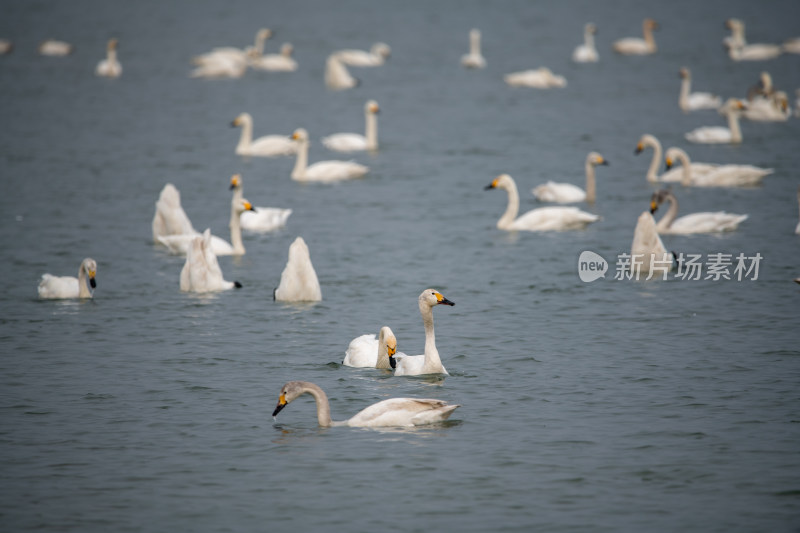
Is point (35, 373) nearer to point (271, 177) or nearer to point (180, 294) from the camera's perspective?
point (180, 294)

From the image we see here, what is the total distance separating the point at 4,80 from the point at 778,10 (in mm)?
49820

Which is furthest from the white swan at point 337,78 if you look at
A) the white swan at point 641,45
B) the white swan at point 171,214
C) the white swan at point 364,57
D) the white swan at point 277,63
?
the white swan at point 171,214

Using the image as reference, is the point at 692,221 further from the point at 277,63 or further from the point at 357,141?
the point at 277,63

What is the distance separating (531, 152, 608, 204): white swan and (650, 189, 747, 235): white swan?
3.45 meters

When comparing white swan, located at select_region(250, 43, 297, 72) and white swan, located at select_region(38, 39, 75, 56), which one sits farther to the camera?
white swan, located at select_region(38, 39, 75, 56)

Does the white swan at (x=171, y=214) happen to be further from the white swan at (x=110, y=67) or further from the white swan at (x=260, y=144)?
the white swan at (x=110, y=67)

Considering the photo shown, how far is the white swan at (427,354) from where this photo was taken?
13836 millimetres

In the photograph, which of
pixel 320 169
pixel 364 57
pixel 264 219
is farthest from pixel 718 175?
pixel 364 57

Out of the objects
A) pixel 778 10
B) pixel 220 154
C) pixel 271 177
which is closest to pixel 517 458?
pixel 271 177

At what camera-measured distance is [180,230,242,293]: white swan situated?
1873cm

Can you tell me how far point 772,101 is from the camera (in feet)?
125

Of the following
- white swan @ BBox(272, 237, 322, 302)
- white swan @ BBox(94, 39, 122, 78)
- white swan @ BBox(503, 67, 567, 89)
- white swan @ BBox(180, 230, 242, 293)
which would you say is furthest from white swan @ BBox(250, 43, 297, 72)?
white swan @ BBox(272, 237, 322, 302)

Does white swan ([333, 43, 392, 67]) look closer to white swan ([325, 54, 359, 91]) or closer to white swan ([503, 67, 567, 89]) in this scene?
white swan ([325, 54, 359, 91])

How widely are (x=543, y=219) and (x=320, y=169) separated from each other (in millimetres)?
8172
